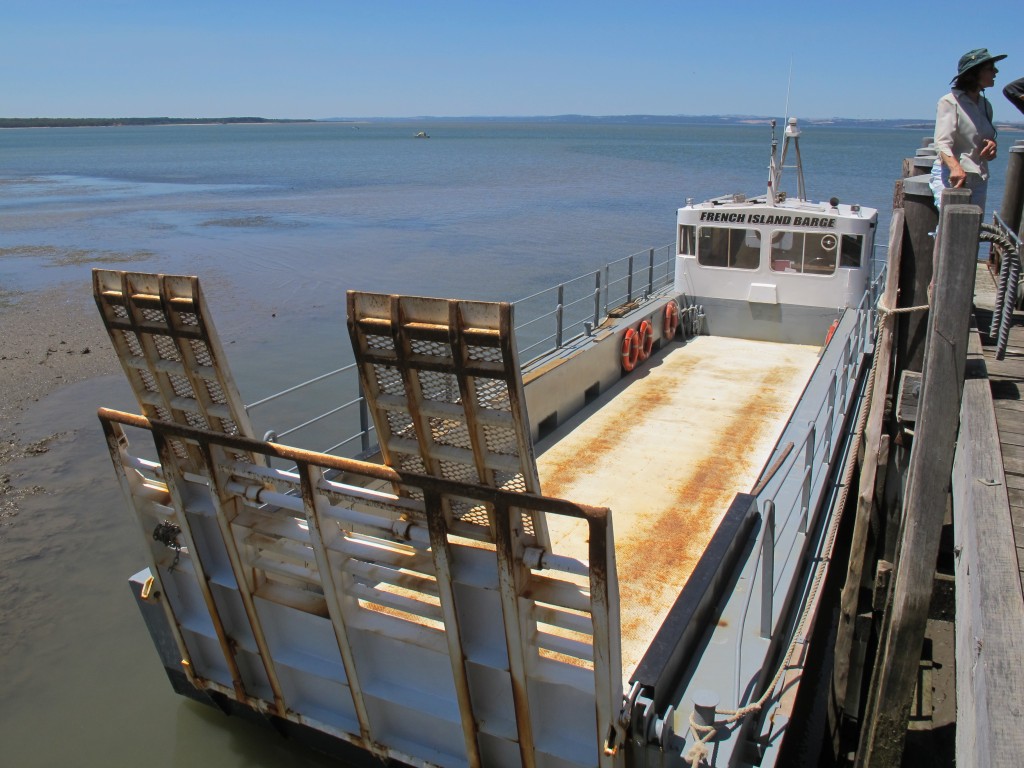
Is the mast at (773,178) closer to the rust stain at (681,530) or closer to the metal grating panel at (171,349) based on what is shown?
the rust stain at (681,530)

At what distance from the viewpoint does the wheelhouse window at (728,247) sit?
10.9 metres

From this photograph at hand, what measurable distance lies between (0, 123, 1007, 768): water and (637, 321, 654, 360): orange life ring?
6.12 m

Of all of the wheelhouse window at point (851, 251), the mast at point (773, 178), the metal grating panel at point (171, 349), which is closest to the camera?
the metal grating panel at point (171, 349)

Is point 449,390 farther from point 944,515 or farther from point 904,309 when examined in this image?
point 904,309

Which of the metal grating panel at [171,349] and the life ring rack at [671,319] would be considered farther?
the life ring rack at [671,319]

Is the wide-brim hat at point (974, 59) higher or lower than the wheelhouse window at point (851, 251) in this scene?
higher

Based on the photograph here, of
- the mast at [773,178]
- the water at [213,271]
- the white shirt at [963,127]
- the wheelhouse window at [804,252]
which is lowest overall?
the water at [213,271]

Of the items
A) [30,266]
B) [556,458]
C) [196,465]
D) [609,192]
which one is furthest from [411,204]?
[196,465]

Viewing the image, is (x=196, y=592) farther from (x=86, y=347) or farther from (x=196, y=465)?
(x=86, y=347)

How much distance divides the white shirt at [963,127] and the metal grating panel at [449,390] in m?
3.57

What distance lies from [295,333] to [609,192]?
35.4 m

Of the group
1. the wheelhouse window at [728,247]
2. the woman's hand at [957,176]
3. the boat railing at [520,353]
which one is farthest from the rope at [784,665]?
the wheelhouse window at [728,247]

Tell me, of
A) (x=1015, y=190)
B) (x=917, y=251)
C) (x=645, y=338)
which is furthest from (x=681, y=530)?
(x=1015, y=190)

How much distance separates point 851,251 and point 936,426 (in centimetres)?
809
